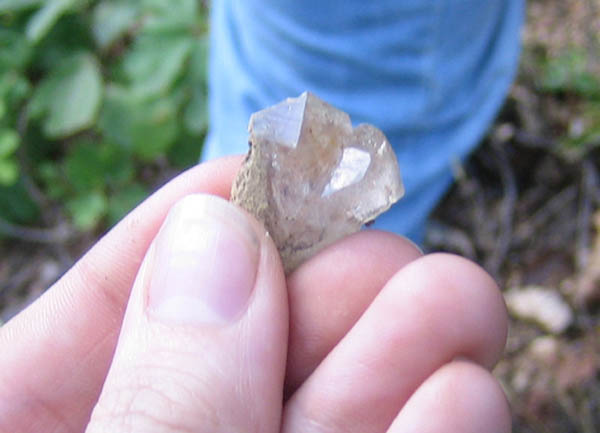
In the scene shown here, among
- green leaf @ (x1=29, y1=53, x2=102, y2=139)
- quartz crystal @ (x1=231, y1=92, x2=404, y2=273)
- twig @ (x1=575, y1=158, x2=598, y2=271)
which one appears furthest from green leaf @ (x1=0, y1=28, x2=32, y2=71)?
twig @ (x1=575, y1=158, x2=598, y2=271)

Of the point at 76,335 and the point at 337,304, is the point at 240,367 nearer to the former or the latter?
the point at 337,304

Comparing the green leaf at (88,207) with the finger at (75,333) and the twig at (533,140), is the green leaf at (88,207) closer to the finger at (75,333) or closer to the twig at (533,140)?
the finger at (75,333)

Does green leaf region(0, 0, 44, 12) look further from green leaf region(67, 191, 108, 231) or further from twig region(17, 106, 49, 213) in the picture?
green leaf region(67, 191, 108, 231)

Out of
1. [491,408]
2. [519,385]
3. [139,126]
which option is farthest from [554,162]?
[491,408]

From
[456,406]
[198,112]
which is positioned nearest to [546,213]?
[198,112]

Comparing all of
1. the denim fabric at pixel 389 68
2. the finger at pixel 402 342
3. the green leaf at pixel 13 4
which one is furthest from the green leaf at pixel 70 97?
the finger at pixel 402 342

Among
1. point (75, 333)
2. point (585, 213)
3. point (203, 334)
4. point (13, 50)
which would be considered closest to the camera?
point (203, 334)

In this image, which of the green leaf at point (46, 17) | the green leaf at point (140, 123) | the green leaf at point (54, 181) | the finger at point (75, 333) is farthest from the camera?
the green leaf at point (54, 181)

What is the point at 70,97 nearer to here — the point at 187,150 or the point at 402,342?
the point at 187,150
